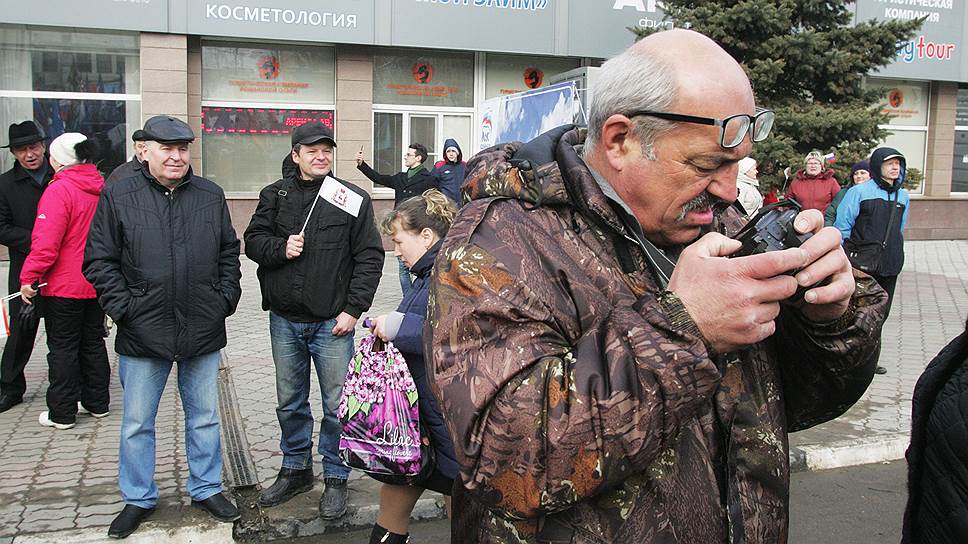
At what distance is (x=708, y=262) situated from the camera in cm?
152

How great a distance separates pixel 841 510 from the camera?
501cm

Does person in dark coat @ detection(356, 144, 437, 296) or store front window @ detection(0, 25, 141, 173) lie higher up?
store front window @ detection(0, 25, 141, 173)

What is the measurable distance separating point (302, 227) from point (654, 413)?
3636mm

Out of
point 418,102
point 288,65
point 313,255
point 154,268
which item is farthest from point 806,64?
point 154,268

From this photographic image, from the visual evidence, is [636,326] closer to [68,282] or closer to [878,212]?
[68,282]

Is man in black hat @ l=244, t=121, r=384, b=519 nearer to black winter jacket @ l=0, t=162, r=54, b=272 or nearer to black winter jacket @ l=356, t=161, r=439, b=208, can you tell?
black winter jacket @ l=0, t=162, r=54, b=272

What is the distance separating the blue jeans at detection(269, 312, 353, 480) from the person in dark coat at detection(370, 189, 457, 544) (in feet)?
2.96

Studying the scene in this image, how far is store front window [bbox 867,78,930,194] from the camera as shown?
19281 mm

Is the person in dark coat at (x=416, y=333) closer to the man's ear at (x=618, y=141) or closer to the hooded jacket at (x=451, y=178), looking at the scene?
the man's ear at (x=618, y=141)

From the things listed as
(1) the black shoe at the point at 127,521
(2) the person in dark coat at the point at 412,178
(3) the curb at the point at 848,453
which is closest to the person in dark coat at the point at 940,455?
(1) the black shoe at the point at 127,521

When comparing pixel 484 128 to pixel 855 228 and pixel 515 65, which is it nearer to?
pixel 515 65

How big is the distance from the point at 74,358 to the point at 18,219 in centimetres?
133

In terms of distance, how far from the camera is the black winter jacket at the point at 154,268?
429 cm

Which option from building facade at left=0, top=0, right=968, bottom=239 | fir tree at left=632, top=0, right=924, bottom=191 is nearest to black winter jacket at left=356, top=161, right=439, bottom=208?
building facade at left=0, top=0, right=968, bottom=239
